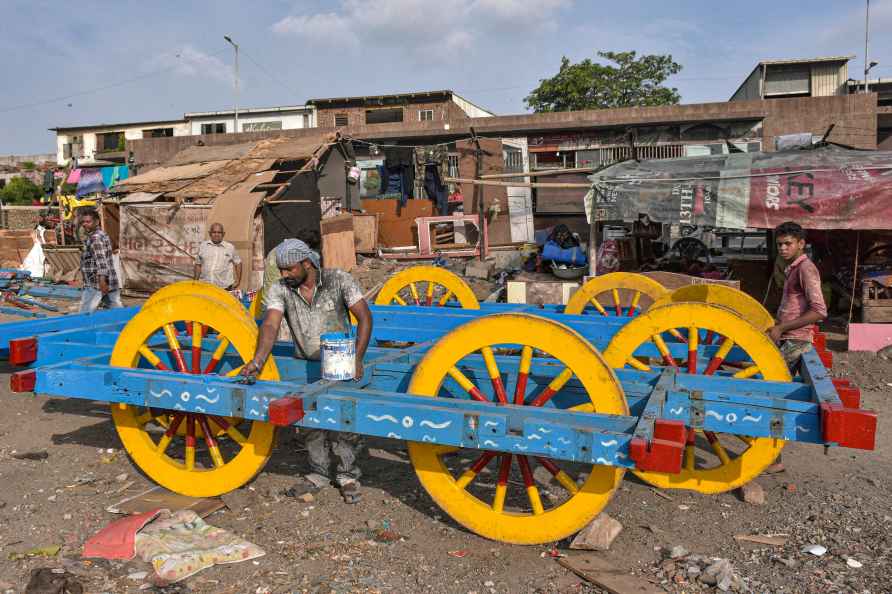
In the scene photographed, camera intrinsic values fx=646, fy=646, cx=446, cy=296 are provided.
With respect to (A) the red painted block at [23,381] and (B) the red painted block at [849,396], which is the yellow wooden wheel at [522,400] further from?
(A) the red painted block at [23,381]

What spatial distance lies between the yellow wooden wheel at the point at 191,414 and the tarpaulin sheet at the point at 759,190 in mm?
6963

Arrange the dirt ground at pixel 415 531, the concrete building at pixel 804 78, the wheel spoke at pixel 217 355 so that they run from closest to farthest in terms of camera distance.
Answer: the dirt ground at pixel 415 531
the wheel spoke at pixel 217 355
the concrete building at pixel 804 78

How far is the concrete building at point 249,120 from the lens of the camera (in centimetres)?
3806

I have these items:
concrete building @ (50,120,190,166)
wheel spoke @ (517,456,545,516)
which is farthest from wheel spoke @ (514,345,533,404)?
concrete building @ (50,120,190,166)

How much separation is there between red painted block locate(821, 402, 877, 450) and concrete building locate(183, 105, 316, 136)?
124 ft

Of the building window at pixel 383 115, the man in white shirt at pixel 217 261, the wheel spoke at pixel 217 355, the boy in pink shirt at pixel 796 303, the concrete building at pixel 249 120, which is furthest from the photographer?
the concrete building at pixel 249 120

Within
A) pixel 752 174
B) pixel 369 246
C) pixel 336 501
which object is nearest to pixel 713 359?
pixel 336 501

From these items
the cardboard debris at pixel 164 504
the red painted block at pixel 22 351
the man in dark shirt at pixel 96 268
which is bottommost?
the cardboard debris at pixel 164 504

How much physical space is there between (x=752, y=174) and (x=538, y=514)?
750cm

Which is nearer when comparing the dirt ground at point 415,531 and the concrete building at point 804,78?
the dirt ground at point 415,531

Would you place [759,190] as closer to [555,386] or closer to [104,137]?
[555,386]

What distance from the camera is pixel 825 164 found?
28.8ft

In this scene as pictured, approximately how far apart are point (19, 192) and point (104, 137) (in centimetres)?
643

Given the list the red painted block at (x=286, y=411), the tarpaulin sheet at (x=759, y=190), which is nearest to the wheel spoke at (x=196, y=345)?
the red painted block at (x=286, y=411)
